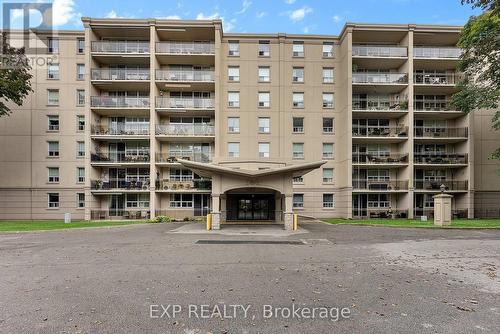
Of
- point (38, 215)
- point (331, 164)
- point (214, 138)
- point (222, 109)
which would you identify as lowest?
point (38, 215)

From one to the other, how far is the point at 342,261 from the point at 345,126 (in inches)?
871

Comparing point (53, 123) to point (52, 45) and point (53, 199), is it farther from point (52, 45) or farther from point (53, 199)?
point (52, 45)

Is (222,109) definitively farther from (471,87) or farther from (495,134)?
(495,134)

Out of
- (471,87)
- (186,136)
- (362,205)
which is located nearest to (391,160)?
(362,205)

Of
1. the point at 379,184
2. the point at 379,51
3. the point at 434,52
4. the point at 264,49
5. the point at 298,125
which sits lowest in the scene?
the point at 379,184

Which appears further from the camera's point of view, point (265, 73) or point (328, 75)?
point (328, 75)

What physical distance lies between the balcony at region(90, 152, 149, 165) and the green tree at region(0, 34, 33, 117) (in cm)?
767

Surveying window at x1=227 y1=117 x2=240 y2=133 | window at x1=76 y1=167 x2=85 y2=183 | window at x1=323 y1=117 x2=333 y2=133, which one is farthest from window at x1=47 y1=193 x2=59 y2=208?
window at x1=323 y1=117 x2=333 y2=133

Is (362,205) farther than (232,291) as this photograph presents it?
Yes

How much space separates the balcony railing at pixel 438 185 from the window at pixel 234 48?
22573 mm

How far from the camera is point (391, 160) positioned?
31344mm

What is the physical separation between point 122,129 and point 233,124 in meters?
11.0

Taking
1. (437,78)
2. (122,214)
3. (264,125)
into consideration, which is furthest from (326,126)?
(122,214)

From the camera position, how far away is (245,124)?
3153cm
